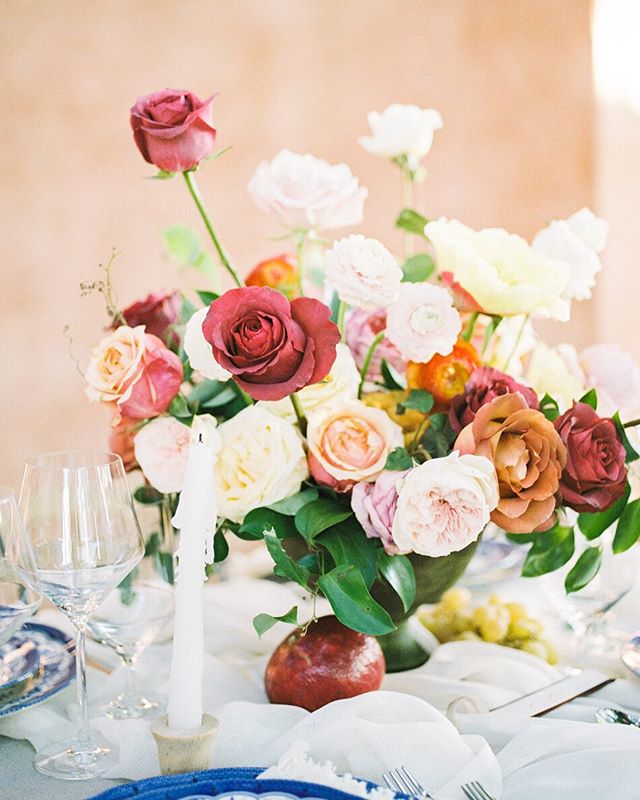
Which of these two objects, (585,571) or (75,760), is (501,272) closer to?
(585,571)

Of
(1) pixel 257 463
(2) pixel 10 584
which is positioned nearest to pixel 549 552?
(1) pixel 257 463

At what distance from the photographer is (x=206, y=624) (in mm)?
1170

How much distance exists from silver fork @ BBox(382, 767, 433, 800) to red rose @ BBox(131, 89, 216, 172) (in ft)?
2.02

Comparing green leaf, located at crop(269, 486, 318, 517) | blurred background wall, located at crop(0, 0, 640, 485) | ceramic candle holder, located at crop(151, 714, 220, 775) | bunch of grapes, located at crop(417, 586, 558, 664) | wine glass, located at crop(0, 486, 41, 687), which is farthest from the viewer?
blurred background wall, located at crop(0, 0, 640, 485)

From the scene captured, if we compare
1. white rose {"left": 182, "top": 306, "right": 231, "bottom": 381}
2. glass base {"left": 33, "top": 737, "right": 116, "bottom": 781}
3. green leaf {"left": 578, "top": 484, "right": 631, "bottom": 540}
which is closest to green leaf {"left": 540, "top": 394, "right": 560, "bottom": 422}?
green leaf {"left": 578, "top": 484, "right": 631, "bottom": 540}

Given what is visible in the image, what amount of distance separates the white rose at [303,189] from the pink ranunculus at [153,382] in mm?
234

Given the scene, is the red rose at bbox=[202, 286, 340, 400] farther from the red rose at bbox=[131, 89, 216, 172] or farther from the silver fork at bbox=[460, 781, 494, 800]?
the silver fork at bbox=[460, 781, 494, 800]

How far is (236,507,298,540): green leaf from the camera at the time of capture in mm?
916

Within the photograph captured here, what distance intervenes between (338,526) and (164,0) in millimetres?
2174

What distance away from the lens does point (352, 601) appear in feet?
2.81

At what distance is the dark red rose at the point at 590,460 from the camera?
0.91 meters

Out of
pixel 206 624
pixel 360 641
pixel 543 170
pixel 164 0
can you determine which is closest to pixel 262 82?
pixel 164 0

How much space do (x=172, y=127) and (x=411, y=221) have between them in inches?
13.4

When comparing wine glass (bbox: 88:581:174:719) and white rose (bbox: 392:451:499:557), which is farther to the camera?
wine glass (bbox: 88:581:174:719)
